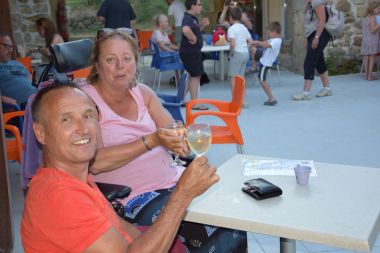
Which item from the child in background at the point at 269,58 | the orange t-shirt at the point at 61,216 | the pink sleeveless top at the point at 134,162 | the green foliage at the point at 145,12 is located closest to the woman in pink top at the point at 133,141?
the pink sleeveless top at the point at 134,162

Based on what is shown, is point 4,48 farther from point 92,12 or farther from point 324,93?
point 92,12

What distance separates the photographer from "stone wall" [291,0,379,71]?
8070 mm

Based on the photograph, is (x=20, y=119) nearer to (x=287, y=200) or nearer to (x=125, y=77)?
(x=125, y=77)

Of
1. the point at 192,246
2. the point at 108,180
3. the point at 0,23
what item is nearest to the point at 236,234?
the point at 192,246

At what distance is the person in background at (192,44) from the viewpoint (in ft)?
18.8

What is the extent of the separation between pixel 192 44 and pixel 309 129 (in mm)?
1872

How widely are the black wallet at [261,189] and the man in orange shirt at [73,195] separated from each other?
284 millimetres

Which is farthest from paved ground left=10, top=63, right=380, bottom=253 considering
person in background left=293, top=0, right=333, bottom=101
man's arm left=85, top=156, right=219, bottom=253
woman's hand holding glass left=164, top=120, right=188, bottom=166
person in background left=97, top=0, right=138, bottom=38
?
man's arm left=85, top=156, right=219, bottom=253

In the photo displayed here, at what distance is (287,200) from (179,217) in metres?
0.44

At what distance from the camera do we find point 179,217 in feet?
4.33

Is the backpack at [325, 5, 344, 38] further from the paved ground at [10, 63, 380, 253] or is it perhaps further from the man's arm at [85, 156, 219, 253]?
the man's arm at [85, 156, 219, 253]

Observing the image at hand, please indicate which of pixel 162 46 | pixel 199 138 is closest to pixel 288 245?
pixel 199 138

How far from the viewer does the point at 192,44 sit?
5855 millimetres

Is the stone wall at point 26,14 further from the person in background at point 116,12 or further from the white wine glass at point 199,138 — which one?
the white wine glass at point 199,138
